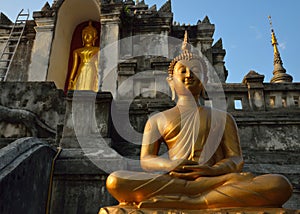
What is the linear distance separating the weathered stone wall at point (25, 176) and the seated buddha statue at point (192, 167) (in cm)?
100

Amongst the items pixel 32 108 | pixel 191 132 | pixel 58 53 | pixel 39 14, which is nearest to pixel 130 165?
pixel 191 132

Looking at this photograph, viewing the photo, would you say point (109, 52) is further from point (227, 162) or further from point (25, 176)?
point (227, 162)

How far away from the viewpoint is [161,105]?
18.4 feet

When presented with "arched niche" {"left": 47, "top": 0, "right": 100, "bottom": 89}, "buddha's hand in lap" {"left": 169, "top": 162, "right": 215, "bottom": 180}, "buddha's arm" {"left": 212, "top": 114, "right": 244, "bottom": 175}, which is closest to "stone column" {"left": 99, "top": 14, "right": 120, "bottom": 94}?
"arched niche" {"left": 47, "top": 0, "right": 100, "bottom": 89}

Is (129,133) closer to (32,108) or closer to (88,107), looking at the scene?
(88,107)

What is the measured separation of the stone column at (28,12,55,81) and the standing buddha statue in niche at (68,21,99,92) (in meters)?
1.20

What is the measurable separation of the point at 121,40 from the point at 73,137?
5.90 meters

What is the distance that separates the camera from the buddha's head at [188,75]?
4.03 meters

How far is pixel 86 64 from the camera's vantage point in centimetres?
1052

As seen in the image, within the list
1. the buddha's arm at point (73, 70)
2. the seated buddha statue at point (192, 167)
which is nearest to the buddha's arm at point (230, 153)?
the seated buddha statue at point (192, 167)

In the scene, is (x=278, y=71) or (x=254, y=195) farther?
(x=278, y=71)

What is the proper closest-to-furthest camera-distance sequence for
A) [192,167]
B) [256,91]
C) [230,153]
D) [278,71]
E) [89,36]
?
[192,167], [230,153], [256,91], [89,36], [278,71]

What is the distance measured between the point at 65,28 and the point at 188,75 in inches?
327

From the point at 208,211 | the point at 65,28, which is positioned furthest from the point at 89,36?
the point at 208,211
